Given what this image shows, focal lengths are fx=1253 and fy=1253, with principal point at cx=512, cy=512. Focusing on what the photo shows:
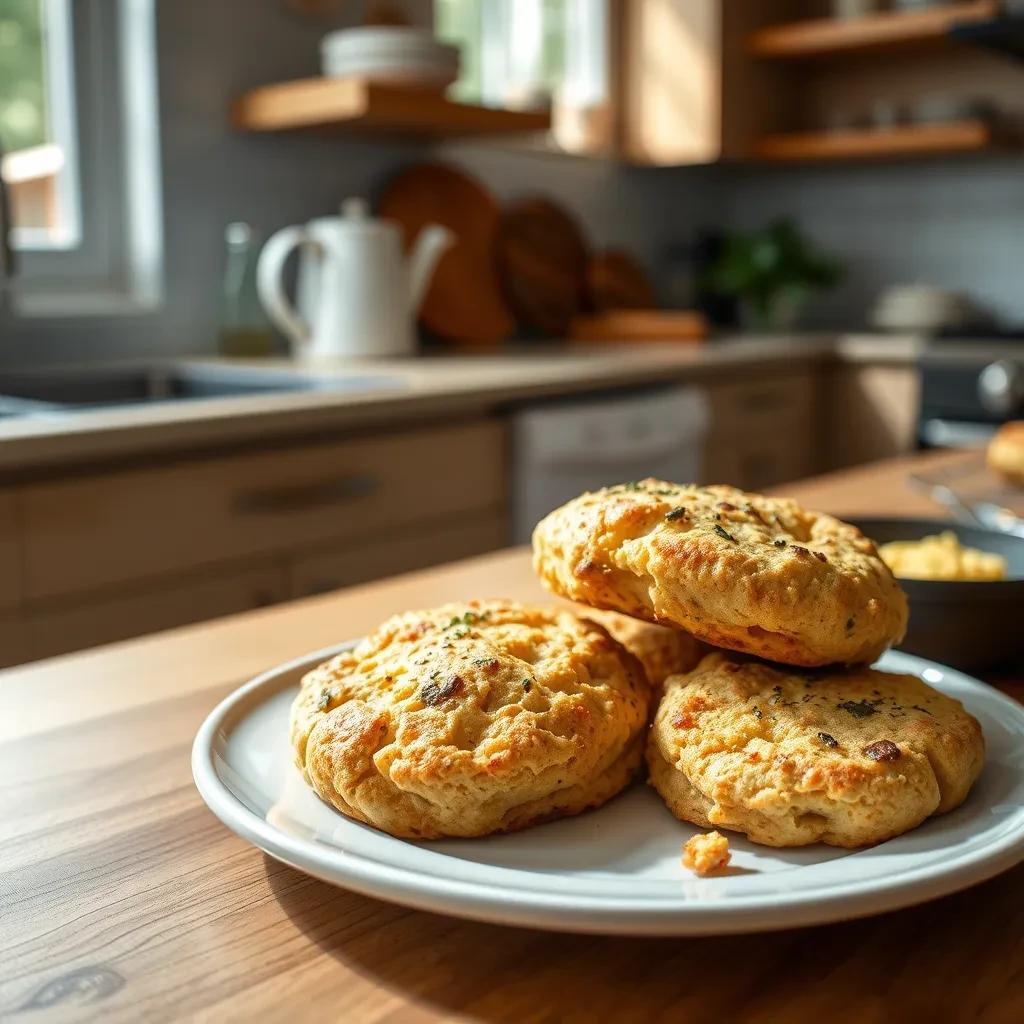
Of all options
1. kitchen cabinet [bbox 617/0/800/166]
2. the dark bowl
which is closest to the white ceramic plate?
the dark bowl

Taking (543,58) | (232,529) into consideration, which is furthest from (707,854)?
(543,58)

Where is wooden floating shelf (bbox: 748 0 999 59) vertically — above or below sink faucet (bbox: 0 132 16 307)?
above

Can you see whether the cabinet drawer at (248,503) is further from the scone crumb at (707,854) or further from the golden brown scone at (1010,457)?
the scone crumb at (707,854)

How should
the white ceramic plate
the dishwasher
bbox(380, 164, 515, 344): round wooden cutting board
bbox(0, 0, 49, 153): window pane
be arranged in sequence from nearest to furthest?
the white ceramic plate, the dishwasher, bbox(0, 0, 49, 153): window pane, bbox(380, 164, 515, 344): round wooden cutting board

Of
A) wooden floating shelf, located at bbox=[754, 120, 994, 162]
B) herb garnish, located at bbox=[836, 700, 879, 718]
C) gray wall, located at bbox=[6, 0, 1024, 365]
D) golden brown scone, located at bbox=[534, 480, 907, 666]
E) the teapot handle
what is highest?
wooden floating shelf, located at bbox=[754, 120, 994, 162]

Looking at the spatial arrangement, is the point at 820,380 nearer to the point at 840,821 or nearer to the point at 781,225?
the point at 781,225

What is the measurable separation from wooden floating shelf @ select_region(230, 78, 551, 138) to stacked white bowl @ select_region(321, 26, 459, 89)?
0.10ft

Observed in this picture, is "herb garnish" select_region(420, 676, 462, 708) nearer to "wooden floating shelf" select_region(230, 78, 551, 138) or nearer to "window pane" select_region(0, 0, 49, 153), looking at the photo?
"wooden floating shelf" select_region(230, 78, 551, 138)

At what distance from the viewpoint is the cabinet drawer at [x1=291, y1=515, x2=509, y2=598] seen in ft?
6.68

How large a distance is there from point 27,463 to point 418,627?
1180 millimetres

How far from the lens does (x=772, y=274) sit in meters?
3.61

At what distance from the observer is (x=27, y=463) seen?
1624 mm

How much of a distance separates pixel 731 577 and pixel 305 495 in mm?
1526

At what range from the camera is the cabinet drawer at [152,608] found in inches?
67.1
